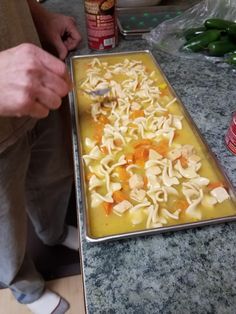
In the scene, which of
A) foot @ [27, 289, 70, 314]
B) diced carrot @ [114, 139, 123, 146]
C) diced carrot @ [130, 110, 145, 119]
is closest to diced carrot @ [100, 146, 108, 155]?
diced carrot @ [114, 139, 123, 146]

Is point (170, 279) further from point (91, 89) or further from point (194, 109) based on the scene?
point (91, 89)

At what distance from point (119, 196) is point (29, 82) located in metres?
0.26

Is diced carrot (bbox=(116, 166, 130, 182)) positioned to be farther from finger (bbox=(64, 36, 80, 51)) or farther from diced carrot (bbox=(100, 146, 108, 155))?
finger (bbox=(64, 36, 80, 51))

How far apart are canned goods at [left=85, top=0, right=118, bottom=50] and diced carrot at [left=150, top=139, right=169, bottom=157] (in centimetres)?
45

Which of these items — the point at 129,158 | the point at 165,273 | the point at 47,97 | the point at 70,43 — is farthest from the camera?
the point at 70,43

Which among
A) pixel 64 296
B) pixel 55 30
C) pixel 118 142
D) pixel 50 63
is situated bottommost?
pixel 64 296

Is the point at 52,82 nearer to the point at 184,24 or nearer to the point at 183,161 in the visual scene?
the point at 183,161

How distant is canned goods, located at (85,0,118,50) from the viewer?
3.05ft

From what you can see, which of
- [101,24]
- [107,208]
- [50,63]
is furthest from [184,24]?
[107,208]

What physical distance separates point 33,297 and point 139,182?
81 cm

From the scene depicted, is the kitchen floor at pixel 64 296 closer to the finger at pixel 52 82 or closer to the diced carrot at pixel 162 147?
the diced carrot at pixel 162 147

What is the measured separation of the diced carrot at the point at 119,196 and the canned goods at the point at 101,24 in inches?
23.0

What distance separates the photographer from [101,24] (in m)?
0.98

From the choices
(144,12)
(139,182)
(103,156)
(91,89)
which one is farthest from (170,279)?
(144,12)
